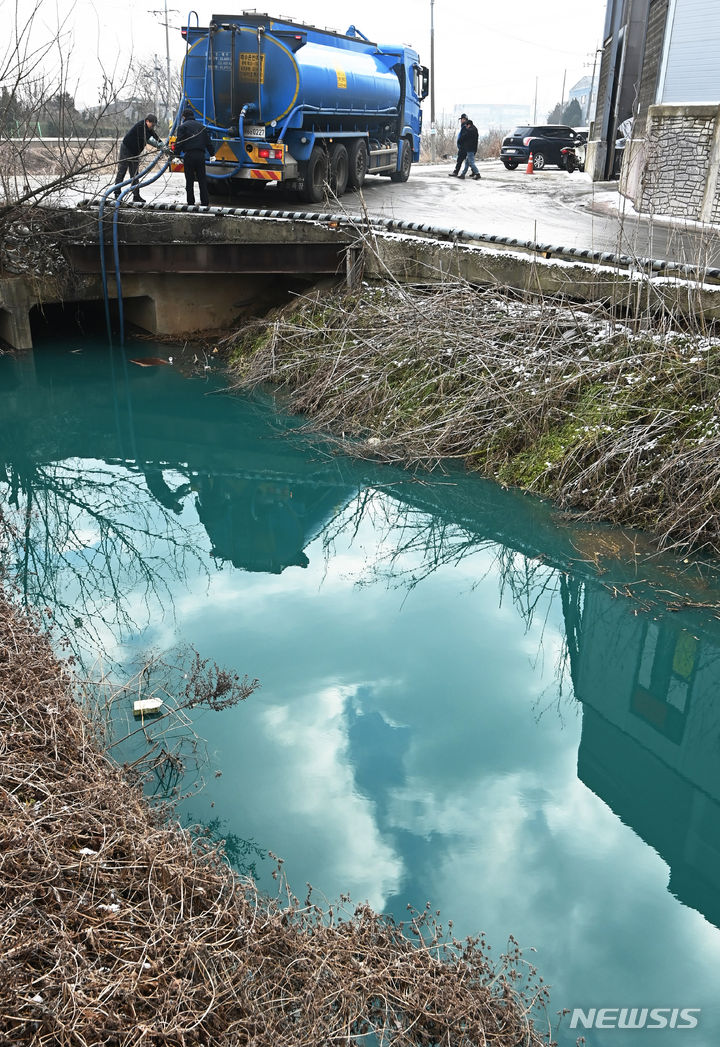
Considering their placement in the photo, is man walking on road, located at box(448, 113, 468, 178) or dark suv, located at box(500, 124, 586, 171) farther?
dark suv, located at box(500, 124, 586, 171)

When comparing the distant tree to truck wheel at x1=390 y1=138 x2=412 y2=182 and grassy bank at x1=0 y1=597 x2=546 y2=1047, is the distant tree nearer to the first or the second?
truck wheel at x1=390 y1=138 x2=412 y2=182

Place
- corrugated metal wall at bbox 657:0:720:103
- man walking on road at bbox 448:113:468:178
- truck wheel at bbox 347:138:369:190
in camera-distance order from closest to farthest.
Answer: corrugated metal wall at bbox 657:0:720:103
truck wheel at bbox 347:138:369:190
man walking on road at bbox 448:113:468:178

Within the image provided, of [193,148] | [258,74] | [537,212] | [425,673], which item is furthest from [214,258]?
[425,673]

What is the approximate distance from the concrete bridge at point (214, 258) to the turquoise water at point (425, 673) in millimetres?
2867

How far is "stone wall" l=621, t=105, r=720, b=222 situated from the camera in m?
15.5

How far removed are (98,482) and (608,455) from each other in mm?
5500

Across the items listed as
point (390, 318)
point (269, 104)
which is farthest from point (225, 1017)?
point (269, 104)

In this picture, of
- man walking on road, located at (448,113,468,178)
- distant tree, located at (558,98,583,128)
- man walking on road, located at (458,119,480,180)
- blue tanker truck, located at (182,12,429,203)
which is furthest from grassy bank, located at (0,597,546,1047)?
distant tree, located at (558,98,583,128)

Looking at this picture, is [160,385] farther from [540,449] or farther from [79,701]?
[79,701]

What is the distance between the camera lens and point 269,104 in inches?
547

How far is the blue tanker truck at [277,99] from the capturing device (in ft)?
44.6

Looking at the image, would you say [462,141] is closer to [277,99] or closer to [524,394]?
[277,99]

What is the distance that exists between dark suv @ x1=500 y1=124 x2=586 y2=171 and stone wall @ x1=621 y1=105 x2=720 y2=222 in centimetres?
1554

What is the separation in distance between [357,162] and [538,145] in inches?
671
